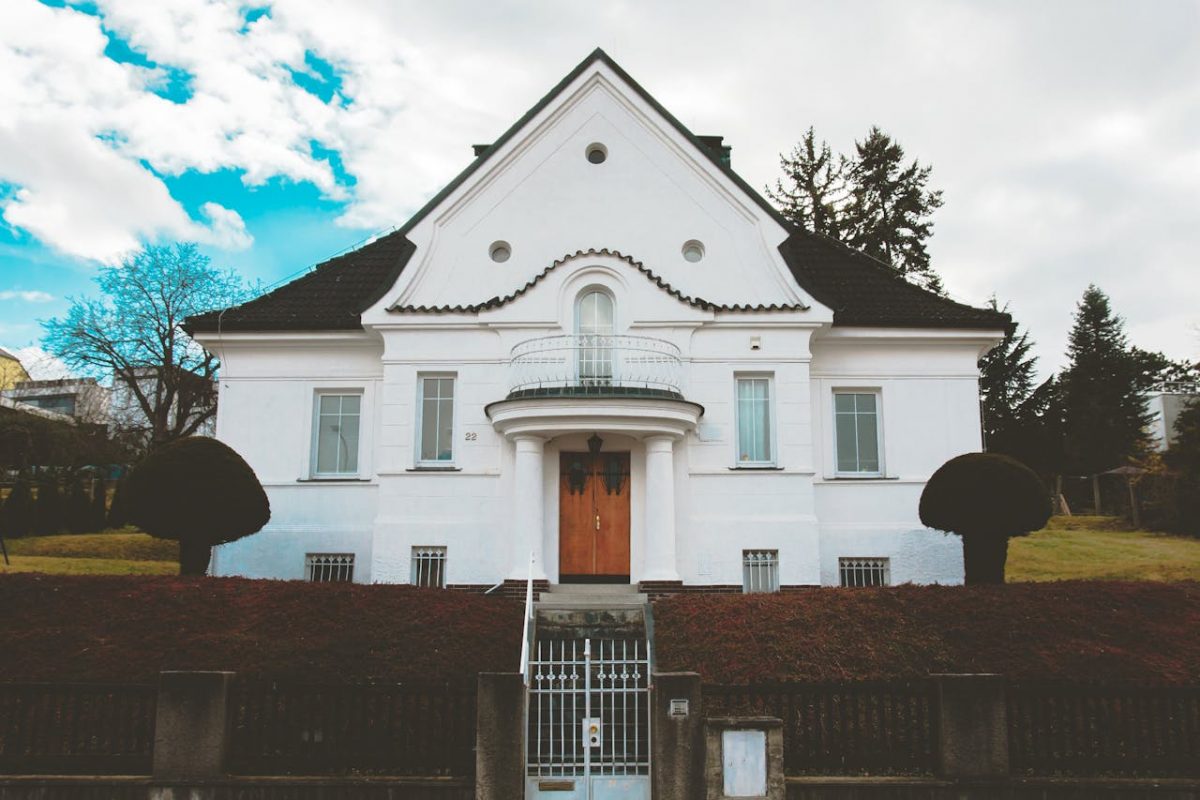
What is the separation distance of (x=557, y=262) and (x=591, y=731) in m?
10.5

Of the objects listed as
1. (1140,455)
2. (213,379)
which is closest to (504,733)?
(213,379)

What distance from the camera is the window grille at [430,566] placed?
58.5 feet

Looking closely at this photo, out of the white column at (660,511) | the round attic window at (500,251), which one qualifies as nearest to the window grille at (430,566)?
the white column at (660,511)

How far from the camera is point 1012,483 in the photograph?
15.7 m

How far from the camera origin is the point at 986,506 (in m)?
15.7

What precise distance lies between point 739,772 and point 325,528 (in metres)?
12.5

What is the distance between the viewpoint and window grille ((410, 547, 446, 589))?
17.8 metres

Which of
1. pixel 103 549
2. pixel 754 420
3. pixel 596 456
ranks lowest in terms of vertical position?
pixel 103 549

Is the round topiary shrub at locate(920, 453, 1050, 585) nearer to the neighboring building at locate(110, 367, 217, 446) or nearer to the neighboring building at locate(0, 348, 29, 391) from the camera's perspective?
the neighboring building at locate(110, 367, 217, 446)

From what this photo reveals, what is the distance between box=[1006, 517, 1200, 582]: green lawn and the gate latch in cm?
1176

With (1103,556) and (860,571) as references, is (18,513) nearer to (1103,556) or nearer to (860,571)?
(860,571)

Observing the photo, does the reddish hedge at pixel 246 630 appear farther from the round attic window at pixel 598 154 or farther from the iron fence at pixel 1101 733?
the round attic window at pixel 598 154

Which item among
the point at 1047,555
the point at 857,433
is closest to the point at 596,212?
the point at 857,433

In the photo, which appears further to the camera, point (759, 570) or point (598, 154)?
point (598, 154)
